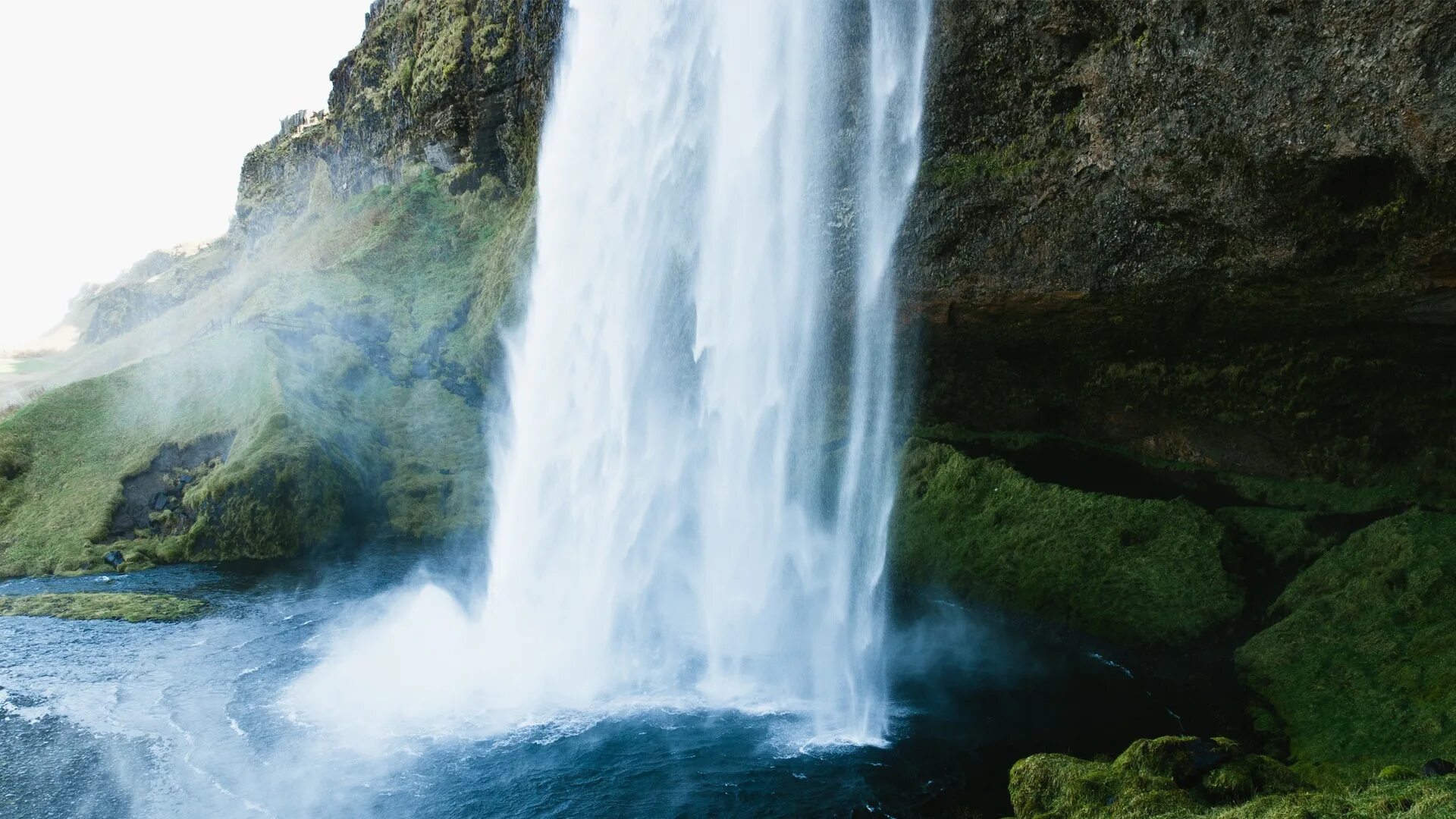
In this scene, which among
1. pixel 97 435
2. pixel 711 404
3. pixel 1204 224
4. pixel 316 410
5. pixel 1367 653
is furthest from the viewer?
pixel 97 435

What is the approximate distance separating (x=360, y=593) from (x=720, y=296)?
16.2m

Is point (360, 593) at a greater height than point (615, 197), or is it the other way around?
point (615, 197)

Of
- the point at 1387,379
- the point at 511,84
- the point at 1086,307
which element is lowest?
the point at 1387,379

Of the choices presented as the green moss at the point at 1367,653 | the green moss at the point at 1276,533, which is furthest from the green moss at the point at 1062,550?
the green moss at the point at 1367,653

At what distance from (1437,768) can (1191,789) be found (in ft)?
12.8

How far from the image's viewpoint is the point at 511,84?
171 ft

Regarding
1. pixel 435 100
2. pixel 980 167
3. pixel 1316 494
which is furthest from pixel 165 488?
pixel 1316 494

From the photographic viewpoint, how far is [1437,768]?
15602 millimetres

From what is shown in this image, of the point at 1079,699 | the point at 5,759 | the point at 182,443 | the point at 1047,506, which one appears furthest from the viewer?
the point at 182,443

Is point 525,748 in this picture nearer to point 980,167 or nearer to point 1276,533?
point 980,167

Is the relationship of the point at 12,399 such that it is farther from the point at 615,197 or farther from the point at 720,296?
the point at 720,296

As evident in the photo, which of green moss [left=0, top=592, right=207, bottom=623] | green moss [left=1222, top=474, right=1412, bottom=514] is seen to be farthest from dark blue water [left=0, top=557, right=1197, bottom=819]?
green moss [left=1222, top=474, right=1412, bottom=514]

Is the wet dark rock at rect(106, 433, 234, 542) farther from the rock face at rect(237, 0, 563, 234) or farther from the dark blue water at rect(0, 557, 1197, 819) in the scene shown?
the rock face at rect(237, 0, 563, 234)

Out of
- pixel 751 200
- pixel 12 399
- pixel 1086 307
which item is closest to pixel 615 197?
pixel 751 200
